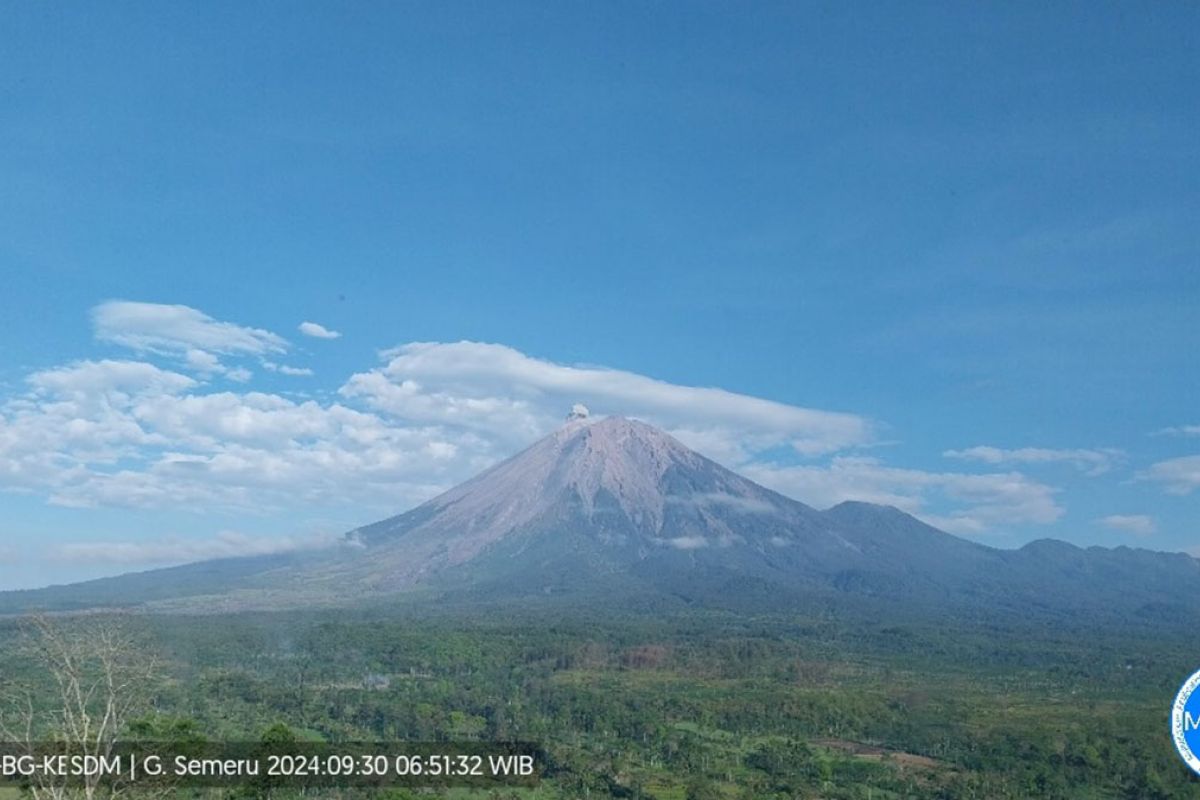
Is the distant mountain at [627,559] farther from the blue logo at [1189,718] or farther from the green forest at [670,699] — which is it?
the blue logo at [1189,718]

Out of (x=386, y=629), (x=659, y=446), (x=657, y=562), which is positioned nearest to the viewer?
(x=386, y=629)

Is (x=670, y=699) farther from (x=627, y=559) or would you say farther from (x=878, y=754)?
(x=627, y=559)

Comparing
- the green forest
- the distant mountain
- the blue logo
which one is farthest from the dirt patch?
the distant mountain

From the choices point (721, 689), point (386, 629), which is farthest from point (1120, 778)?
point (386, 629)

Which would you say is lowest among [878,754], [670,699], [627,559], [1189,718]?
[878,754]

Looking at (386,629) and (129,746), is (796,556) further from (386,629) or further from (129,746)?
(129,746)

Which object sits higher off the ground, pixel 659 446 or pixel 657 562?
pixel 659 446

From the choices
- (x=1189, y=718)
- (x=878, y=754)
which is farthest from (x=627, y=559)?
(x=1189, y=718)
